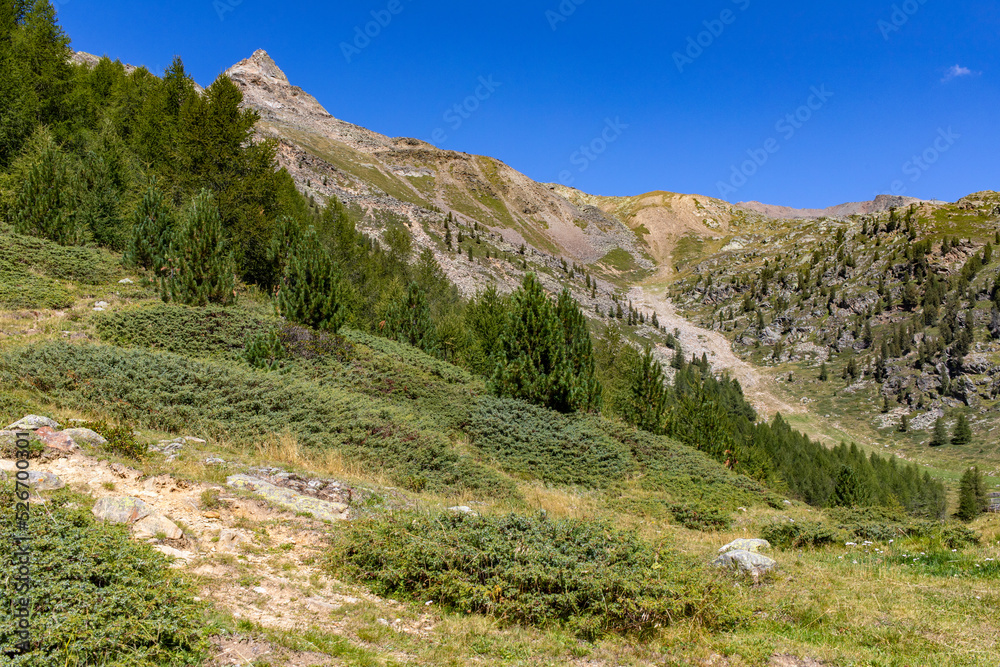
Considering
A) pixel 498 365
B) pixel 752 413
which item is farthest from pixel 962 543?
pixel 752 413

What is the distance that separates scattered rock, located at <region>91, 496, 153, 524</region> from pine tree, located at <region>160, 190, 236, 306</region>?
1784cm

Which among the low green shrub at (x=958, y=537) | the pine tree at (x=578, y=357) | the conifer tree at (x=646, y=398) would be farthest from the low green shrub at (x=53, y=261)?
the low green shrub at (x=958, y=537)

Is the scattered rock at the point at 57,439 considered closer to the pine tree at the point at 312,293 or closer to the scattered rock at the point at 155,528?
the scattered rock at the point at 155,528

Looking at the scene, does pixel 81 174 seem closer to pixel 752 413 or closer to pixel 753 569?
pixel 753 569

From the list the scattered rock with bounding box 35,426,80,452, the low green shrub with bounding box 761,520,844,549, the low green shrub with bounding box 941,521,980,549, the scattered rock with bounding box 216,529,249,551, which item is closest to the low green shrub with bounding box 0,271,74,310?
the scattered rock with bounding box 35,426,80,452

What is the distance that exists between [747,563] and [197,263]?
78.3 ft

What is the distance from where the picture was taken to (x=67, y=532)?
5352 mm

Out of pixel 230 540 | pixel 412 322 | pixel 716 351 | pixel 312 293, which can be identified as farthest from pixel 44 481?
pixel 716 351

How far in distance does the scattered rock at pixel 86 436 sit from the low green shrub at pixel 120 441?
97 millimetres

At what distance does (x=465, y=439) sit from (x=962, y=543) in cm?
1388

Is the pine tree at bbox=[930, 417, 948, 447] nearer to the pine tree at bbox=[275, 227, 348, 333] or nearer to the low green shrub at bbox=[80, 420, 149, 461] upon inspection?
the pine tree at bbox=[275, 227, 348, 333]

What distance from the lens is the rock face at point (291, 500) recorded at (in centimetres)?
893

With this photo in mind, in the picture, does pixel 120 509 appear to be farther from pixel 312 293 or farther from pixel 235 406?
pixel 312 293

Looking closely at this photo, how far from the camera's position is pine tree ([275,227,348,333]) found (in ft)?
76.7
